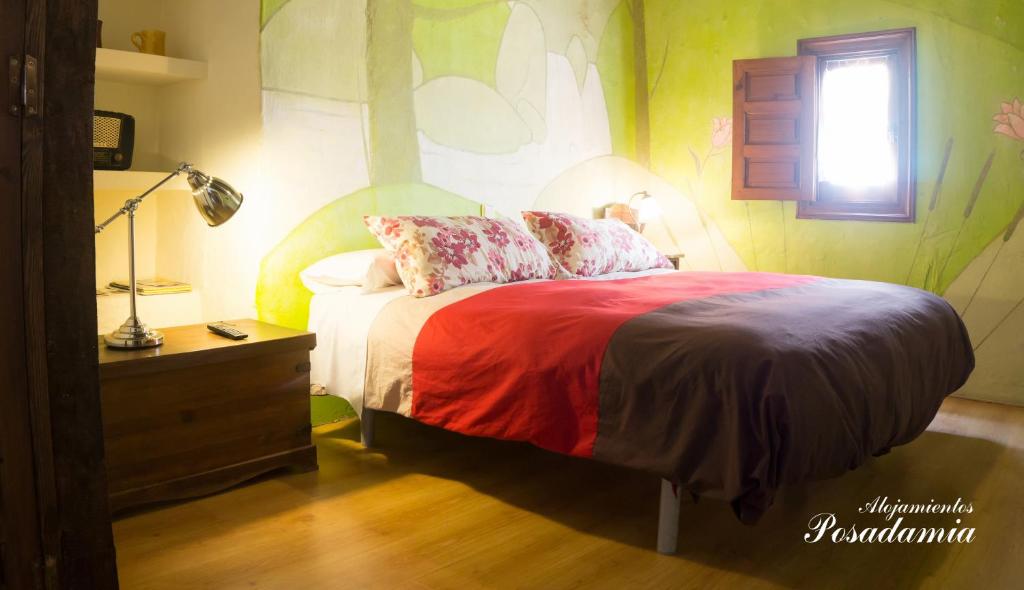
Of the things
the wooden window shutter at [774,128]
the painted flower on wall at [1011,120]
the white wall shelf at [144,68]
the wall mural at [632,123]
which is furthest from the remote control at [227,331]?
the painted flower on wall at [1011,120]

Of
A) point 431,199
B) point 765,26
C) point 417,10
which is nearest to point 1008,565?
point 431,199

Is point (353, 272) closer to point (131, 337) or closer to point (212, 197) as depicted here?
point (212, 197)

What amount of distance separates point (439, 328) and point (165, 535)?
Answer: 106 cm

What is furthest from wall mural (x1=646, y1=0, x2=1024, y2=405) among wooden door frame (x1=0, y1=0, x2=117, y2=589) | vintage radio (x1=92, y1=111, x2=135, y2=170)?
wooden door frame (x1=0, y1=0, x2=117, y2=589)

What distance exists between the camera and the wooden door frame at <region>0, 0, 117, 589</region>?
4.17 feet

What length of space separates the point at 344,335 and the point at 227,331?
0.46 metres

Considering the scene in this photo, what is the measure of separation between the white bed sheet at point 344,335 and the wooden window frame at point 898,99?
8.43 ft

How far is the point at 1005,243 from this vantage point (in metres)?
4.37

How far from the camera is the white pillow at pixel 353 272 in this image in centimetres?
344

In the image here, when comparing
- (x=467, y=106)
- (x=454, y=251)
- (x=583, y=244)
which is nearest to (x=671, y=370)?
(x=454, y=251)

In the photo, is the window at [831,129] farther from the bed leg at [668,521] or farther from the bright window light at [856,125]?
the bed leg at [668,521]

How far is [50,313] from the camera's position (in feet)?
4.30

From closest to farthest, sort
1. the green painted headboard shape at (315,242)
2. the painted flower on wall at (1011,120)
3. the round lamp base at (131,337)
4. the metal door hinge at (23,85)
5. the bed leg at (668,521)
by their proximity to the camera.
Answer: the metal door hinge at (23,85) → the bed leg at (668,521) → the round lamp base at (131,337) → the green painted headboard shape at (315,242) → the painted flower on wall at (1011,120)

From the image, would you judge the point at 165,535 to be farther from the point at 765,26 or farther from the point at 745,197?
the point at 765,26
